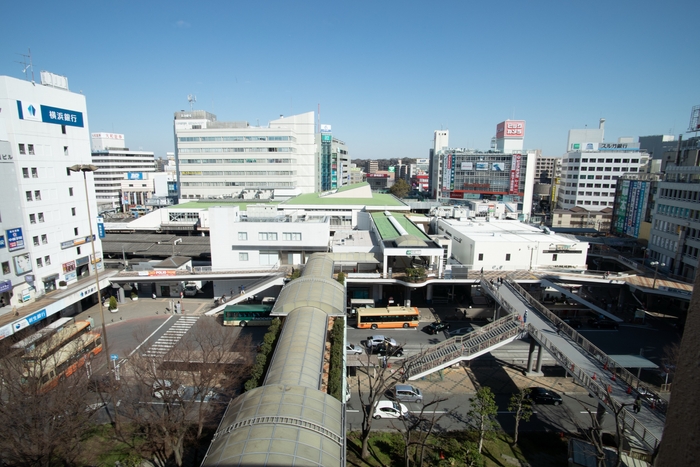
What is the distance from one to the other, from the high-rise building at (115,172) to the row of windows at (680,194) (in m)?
98.9

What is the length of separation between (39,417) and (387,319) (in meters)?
21.4

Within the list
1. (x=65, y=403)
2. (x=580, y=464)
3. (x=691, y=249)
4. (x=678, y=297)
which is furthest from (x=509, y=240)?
Result: (x=65, y=403)

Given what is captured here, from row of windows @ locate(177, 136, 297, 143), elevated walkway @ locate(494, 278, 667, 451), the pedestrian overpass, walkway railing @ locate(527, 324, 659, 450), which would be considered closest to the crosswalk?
the pedestrian overpass

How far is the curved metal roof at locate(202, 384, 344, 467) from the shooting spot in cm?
958

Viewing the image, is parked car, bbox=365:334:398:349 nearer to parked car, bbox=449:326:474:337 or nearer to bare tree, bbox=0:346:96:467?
parked car, bbox=449:326:474:337

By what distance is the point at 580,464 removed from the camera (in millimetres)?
15773

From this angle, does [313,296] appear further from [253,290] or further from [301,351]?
[253,290]

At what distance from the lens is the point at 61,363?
19.3m

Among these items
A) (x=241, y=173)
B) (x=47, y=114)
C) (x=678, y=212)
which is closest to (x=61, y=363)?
(x=47, y=114)

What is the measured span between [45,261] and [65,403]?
19656 mm

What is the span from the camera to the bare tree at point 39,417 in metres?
14.1

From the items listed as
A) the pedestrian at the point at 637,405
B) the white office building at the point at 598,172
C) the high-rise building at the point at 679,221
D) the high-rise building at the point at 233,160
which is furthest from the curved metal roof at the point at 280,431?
the white office building at the point at 598,172

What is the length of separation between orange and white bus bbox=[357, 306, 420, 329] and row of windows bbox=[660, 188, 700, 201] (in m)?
27.6

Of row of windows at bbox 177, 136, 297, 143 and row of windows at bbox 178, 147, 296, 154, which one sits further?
row of windows at bbox 178, 147, 296, 154
